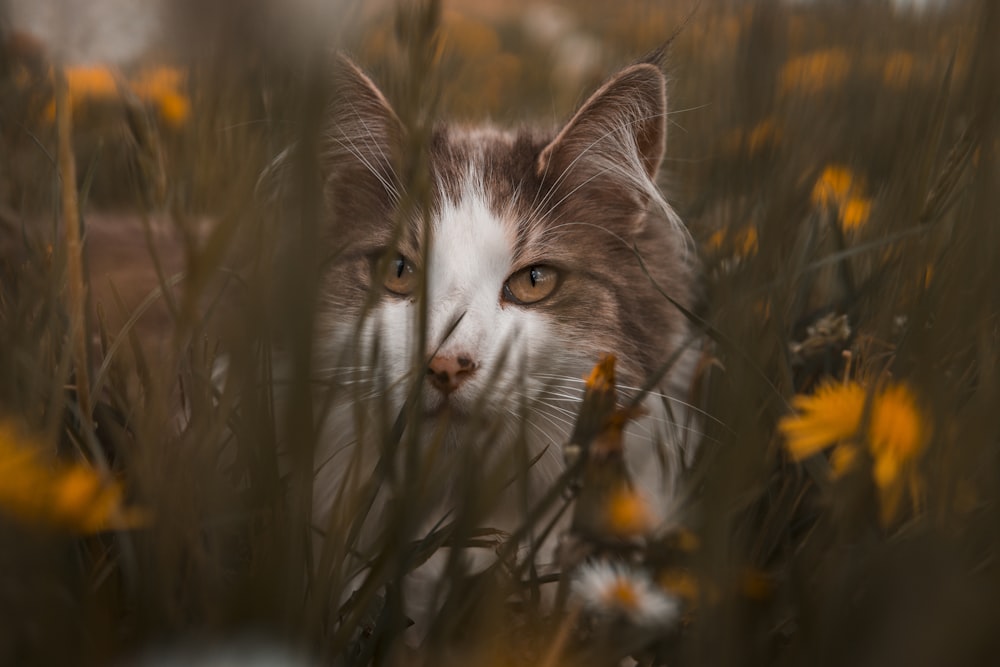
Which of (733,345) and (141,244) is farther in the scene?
(141,244)

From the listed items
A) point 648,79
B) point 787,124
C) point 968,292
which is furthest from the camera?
point 787,124

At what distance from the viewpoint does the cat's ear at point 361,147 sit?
3.61 feet

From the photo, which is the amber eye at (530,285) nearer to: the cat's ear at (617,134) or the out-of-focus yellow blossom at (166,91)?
the cat's ear at (617,134)

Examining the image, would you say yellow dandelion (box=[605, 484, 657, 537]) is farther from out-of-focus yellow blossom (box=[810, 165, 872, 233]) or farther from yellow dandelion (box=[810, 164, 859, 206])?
yellow dandelion (box=[810, 164, 859, 206])

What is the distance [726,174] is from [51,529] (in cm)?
113

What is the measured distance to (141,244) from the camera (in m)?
1.44

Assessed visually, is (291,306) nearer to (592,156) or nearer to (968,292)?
(968,292)

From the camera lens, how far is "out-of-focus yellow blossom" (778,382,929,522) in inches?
19.4

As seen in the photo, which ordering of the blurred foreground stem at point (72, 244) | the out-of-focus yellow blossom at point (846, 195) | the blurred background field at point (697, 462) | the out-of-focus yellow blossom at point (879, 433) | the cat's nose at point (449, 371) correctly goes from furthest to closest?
the out-of-focus yellow blossom at point (846, 195) < the cat's nose at point (449, 371) < the blurred foreground stem at point (72, 244) < the out-of-focus yellow blossom at point (879, 433) < the blurred background field at point (697, 462)

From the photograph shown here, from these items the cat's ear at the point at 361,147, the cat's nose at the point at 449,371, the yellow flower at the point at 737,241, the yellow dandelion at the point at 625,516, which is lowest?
the yellow dandelion at the point at 625,516

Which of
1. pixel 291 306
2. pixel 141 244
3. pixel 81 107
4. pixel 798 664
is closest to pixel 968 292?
pixel 798 664

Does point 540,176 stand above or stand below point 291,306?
above

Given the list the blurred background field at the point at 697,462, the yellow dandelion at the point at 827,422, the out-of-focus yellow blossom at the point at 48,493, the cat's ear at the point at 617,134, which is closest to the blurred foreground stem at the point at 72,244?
the blurred background field at the point at 697,462

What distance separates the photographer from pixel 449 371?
91 centimetres
